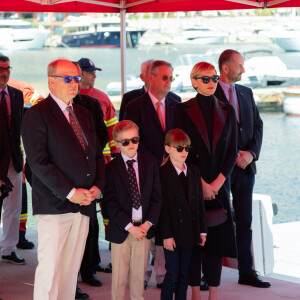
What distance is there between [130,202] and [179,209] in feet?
0.92

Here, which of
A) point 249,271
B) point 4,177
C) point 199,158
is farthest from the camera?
point 249,271

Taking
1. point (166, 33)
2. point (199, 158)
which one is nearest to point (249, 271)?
point (199, 158)

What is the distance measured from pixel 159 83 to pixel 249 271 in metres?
1.44

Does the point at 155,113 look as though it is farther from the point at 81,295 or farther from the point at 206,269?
the point at 81,295

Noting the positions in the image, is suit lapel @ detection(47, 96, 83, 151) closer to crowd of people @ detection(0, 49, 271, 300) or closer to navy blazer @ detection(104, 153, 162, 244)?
crowd of people @ detection(0, 49, 271, 300)

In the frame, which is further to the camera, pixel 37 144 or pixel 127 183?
pixel 127 183

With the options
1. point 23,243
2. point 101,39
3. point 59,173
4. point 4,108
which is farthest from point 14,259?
point 101,39

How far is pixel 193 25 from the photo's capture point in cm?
3316

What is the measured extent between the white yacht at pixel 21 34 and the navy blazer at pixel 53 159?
28.7m

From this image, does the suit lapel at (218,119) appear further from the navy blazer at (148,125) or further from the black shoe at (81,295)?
the black shoe at (81,295)

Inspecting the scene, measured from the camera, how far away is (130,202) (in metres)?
3.50

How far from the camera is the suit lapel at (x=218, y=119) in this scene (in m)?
3.78

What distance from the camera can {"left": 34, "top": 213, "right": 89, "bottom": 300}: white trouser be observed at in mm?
3309

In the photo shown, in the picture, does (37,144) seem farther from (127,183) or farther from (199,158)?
(199,158)
